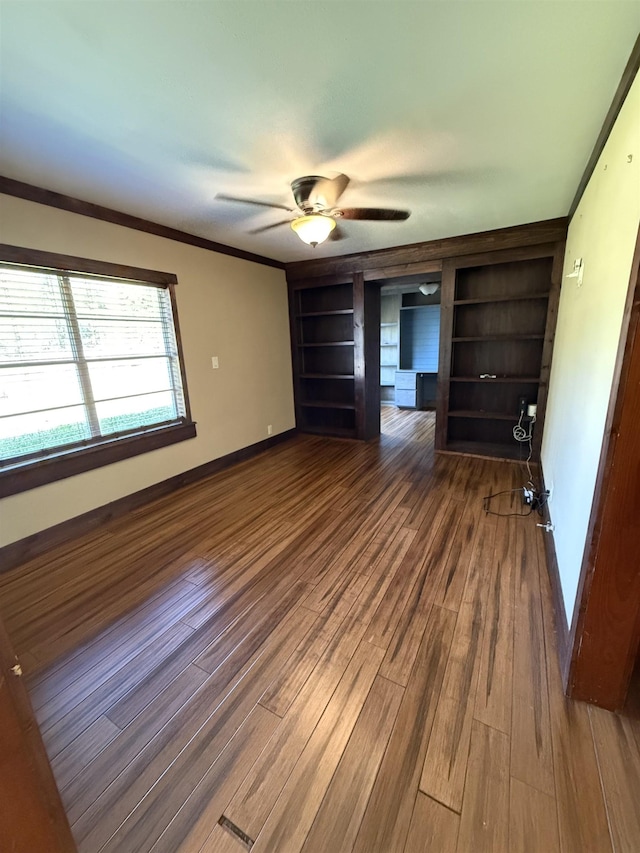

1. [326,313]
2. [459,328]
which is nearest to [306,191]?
[326,313]

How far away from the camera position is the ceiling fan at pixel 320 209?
208cm

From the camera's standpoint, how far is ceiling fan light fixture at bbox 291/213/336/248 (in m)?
2.22

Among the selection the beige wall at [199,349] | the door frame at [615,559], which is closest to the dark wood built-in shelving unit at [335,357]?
the beige wall at [199,349]

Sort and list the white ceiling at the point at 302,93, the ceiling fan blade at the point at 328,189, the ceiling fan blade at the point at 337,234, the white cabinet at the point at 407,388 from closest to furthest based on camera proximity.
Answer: the white ceiling at the point at 302,93, the ceiling fan blade at the point at 328,189, the ceiling fan blade at the point at 337,234, the white cabinet at the point at 407,388

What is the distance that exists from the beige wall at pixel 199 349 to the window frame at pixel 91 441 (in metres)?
0.06

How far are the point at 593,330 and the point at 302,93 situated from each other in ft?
5.81

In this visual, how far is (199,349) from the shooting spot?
3447mm

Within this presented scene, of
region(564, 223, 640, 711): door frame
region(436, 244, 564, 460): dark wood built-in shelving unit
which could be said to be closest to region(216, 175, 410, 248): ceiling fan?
region(564, 223, 640, 711): door frame

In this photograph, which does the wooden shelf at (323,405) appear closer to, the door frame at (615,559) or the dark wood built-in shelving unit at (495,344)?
the dark wood built-in shelving unit at (495,344)

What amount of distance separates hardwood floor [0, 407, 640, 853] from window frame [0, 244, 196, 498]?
57 centimetres

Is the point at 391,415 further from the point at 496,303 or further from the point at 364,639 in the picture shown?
the point at 364,639

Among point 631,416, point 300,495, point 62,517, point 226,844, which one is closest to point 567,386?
point 631,416

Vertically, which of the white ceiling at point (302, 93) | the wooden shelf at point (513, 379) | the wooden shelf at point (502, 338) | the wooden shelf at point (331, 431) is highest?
the white ceiling at point (302, 93)

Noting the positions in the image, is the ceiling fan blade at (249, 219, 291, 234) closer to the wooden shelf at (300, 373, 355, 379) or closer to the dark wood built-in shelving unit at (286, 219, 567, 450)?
the dark wood built-in shelving unit at (286, 219, 567, 450)
